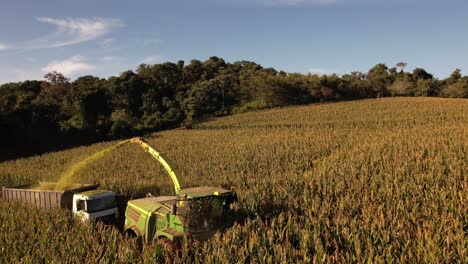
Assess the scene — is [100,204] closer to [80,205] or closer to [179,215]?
[80,205]

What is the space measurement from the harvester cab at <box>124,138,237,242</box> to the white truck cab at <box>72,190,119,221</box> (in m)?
2.58

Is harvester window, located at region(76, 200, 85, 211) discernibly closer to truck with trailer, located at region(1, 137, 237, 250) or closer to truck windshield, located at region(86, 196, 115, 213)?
truck windshield, located at region(86, 196, 115, 213)

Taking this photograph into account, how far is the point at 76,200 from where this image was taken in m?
13.3

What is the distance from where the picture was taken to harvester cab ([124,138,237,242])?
9.39m

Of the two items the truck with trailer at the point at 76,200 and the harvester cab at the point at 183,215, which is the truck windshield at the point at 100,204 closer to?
the truck with trailer at the point at 76,200

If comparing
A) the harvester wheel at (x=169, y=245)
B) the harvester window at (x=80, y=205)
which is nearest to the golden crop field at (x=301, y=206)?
the harvester wheel at (x=169, y=245)

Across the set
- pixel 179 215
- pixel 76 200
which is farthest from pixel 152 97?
pixel 179 215

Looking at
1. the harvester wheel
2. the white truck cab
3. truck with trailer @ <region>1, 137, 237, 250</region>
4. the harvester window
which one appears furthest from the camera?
the harvester window

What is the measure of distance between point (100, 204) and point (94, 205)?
220 millimetres

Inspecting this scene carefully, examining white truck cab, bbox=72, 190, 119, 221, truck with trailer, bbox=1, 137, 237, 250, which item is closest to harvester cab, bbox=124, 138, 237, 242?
truck with trailer, bbox=1, 137, 237, 250

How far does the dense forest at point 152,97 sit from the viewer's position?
47188 millimetres

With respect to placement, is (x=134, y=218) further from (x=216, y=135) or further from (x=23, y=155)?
(x=23, y=155)

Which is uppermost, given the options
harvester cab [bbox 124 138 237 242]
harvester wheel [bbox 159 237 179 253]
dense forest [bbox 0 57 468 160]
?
dense forest [bbox 0 57 468 160]

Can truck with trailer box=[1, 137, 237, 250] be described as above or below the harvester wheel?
above
